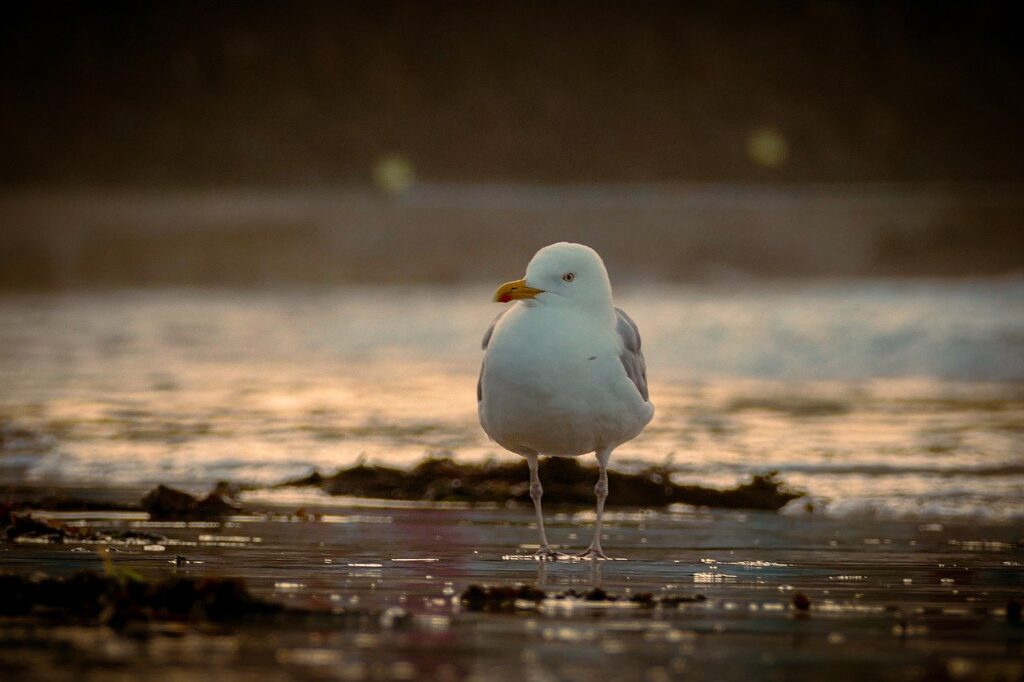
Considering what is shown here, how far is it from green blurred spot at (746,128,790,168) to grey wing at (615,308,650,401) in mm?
41381

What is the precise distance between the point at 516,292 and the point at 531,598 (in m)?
1.39

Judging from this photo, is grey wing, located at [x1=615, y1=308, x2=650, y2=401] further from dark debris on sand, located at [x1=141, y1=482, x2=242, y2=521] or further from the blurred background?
dark debris on sand, located at [x1=141, y1=482, x2=242, y2=521]

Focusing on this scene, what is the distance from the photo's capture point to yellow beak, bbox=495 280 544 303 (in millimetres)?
5906

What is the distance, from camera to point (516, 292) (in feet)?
19.5

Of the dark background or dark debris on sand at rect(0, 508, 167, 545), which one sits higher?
the dark background

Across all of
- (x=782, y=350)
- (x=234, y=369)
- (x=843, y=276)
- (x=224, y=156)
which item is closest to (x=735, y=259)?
(x=843, y=276)

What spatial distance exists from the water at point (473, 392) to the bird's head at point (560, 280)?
82.2 inches

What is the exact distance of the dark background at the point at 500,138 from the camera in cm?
3294

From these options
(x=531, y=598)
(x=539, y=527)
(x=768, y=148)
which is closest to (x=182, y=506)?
A: (x=539, y=527)

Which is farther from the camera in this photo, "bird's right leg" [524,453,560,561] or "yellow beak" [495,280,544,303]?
"bird's right leg" [524,453,560,561]

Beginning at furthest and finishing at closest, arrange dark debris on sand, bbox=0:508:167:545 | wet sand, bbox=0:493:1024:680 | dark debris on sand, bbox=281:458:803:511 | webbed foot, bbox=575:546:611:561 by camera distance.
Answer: dark debris on sand, bbox=281:458:803:511, dark debris on sand, bbox=0:508:167:545, webbed foot, bbox=575:546:611:561, wet sand, bbox=0:493:1024:680

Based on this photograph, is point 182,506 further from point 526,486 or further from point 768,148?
point 768,148

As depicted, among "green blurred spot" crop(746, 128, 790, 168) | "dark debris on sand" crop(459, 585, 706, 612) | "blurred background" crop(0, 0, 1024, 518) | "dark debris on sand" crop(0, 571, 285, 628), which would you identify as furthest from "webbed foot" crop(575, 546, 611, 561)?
"green blurred spot" crop(746, 128, 790, 168)

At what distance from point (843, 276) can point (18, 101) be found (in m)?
32.3
